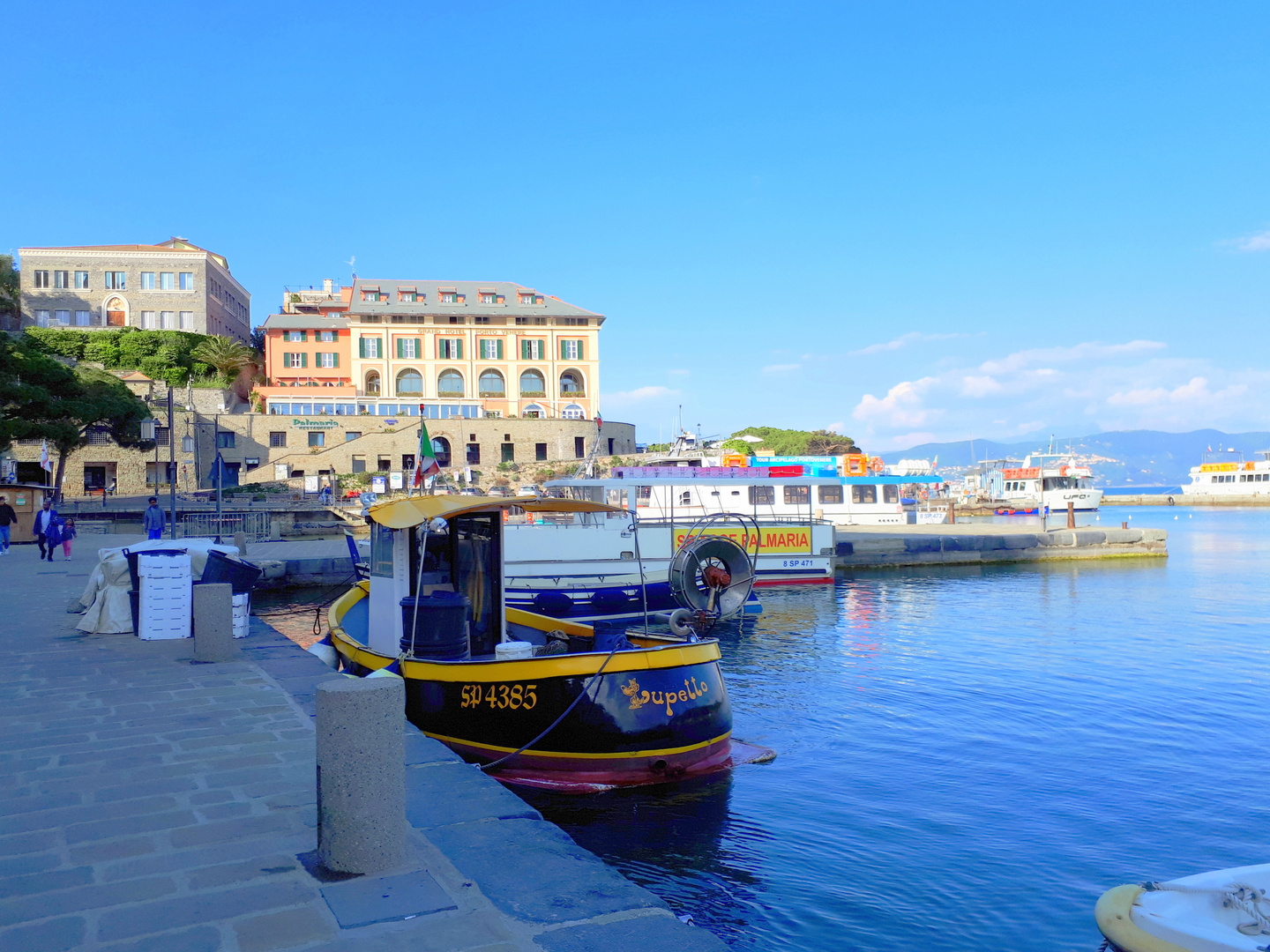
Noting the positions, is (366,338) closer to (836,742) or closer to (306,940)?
(836,742)

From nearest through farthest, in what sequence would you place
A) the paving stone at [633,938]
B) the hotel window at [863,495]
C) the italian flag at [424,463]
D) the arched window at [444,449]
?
the paving stone at [633,938]
the italian flag at [424,463]
the hotel window at [863,495]
the arched window at [444,449]

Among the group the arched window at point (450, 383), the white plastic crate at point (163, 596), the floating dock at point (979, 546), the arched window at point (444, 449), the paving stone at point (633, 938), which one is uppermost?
the arched window at point (450, 383)

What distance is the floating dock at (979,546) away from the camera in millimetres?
32094

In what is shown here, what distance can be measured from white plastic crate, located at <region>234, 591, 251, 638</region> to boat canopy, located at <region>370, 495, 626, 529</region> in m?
2.25

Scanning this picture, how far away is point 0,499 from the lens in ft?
88.3

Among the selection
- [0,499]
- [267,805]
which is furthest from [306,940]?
[0,499]

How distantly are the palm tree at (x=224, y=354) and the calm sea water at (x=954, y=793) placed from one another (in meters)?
53.9

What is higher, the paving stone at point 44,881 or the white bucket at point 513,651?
the white bucket at point 513,651

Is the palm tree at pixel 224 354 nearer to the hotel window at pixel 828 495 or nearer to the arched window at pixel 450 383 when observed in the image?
the arched window at pixel 450 383

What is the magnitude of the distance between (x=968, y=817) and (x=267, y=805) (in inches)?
256

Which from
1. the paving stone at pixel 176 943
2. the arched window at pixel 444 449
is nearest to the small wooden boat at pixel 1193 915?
the paving stone at pixel 176 943

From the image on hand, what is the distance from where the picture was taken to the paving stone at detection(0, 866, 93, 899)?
385 cm

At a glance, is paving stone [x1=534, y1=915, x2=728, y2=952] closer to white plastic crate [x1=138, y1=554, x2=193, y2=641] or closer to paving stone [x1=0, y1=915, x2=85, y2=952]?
paving stone [x1=0, y1=915, x2=85, y2=952]

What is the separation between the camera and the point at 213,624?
30.3 feet
